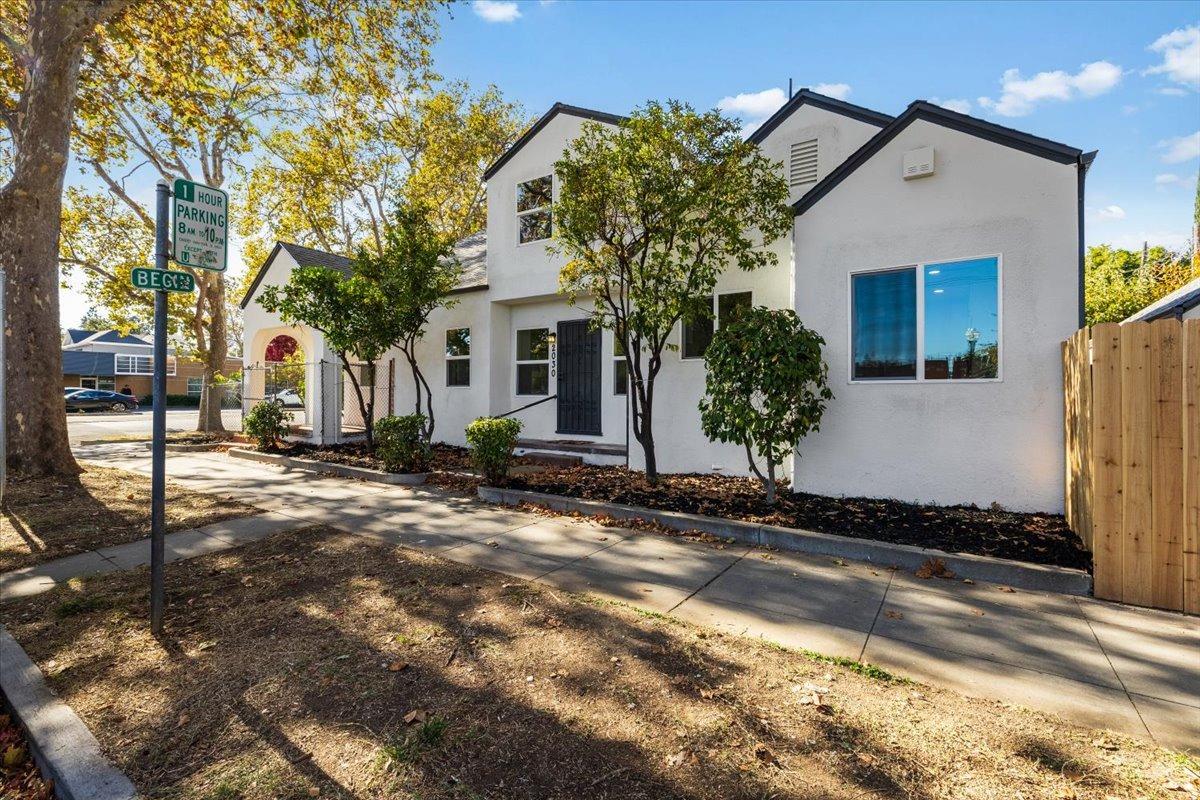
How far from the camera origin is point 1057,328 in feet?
19.1

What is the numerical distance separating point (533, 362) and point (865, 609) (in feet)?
28.2

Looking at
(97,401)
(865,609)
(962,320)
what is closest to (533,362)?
(962,320)

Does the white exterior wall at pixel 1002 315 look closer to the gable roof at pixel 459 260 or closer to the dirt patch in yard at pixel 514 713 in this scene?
the dirt patch in yard at pixel 514 713

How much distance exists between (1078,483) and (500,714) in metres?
5.54

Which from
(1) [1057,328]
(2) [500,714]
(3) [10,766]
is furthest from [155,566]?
(1) [1057,328]

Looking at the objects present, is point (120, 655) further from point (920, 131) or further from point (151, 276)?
point (920, 131)

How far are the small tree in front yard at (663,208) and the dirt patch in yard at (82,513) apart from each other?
573 centimetres

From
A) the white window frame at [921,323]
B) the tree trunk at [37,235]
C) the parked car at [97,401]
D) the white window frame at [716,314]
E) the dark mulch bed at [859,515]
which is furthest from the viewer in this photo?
the parked car at [97,401]

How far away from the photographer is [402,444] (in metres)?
9.12

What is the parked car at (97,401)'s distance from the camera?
31.7 m

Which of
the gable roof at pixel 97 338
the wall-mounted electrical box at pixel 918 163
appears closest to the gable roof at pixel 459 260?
the wall-mounted electrical box at pixel 918 163

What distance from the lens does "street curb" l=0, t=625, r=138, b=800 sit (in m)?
2.30

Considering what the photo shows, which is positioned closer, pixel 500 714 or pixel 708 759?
pixel 708 759

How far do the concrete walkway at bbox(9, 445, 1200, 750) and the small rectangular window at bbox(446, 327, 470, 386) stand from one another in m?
5.70
